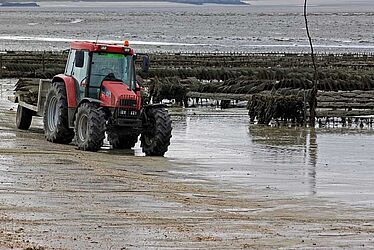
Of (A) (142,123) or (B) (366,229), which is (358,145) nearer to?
(A) (142,123)

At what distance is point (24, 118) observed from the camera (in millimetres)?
23797

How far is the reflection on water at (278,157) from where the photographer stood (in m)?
16.1

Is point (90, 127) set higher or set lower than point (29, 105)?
higher

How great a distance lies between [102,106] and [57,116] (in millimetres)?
1667

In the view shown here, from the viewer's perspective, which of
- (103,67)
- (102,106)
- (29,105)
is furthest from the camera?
(29,105)

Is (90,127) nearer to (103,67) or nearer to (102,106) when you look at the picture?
(102,106)

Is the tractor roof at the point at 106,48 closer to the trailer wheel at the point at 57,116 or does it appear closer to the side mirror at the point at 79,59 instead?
the side mirror at the point at 79,59

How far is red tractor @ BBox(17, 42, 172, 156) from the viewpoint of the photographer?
19.4m

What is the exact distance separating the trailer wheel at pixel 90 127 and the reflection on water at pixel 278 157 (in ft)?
5.20

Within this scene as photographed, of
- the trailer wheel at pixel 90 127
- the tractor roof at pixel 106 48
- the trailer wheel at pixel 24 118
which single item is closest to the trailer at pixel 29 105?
the trailer wheel at pixel 24 118

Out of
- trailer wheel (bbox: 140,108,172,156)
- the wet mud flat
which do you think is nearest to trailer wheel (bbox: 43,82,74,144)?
the wet mud flat

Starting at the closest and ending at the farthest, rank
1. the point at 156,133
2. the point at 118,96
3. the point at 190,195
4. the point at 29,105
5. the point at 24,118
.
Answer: the point at 190,195 < the point at 118,96 < the point at 156,133 < the point at 29,105 < the point at 24,118

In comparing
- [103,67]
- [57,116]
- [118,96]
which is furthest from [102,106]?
[57,116]

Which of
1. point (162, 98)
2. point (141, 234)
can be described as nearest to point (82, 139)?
point (141, 234)
